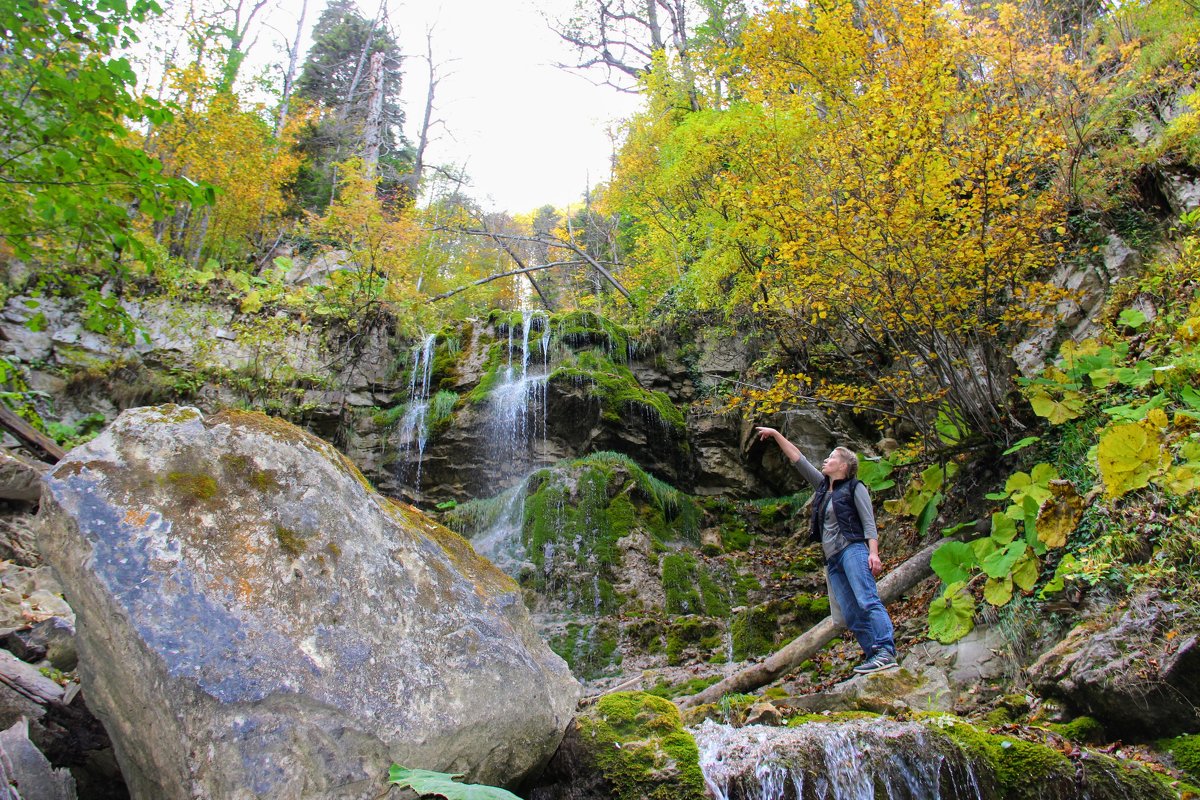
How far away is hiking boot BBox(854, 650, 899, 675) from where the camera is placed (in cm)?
435

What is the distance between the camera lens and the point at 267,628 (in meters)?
2.63

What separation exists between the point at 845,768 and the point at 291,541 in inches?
112

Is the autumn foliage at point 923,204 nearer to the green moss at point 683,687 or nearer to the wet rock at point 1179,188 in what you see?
the wet rock at point 1179,188

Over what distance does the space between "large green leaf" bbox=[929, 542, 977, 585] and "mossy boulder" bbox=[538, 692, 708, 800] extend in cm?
302

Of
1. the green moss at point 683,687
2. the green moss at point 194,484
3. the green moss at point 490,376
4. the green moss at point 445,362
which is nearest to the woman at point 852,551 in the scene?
the green moss at point 683,687

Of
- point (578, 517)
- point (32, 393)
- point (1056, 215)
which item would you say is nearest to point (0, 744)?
point (578, 517)

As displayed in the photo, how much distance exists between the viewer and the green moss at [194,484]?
9.36 feet

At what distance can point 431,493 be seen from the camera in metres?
11.5

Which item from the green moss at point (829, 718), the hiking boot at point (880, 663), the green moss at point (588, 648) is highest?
the hiking boot at point (880, 663)

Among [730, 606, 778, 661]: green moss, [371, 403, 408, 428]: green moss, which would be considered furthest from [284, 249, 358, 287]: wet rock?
[730, 606, 778, 661]: green moss

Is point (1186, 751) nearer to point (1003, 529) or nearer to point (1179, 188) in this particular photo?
point (1003, 529)

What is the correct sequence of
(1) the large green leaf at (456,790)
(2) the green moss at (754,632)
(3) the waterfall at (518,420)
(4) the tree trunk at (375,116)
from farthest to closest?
(4) the tree trunk at (375,116)
(3) the waterfall at (518,420)
(2) the green moss at (754,632)
(1) the large green leaf at (456,790)

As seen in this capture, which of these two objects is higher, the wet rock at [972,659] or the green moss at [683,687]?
the wet rock at [972,659]

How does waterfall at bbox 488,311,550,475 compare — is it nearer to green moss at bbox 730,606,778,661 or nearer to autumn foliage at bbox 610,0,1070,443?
autumn foliage at bbox 610,0,1070,443
